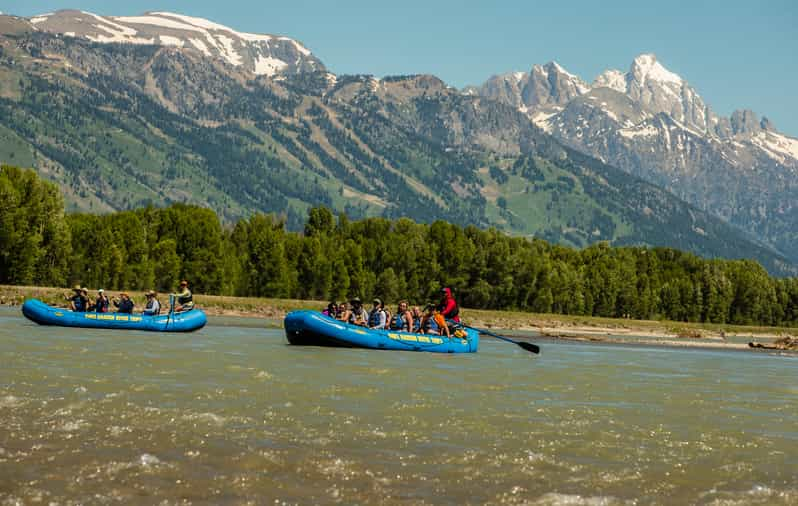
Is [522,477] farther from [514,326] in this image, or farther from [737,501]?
[514,326]

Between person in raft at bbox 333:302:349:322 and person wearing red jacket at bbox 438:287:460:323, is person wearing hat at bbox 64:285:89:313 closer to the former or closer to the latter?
person in raft at bbox 333:302:349:322

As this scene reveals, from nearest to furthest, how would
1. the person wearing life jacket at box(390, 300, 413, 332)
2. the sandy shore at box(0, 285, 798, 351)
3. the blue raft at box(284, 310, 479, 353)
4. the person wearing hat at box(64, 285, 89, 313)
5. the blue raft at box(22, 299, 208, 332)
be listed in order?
the blue raft at box(284, 310, 479, 353) < the person wearing life jacket at box(390, 300, 413, 332) < the blue raft at box(22, 299, 208, 332) < the person wearing hat at box(64, 285, 89, 313) < the sandy shore at box(0, 285, 798, 351)

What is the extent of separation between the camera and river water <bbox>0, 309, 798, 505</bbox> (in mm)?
16219

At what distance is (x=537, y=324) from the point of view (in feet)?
455

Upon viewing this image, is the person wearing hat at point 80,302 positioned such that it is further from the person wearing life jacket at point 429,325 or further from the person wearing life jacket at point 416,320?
the person wearing life jacket at point 429,325

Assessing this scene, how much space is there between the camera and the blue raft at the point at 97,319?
56469mm

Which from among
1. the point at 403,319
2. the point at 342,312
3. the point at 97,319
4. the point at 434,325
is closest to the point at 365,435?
the point at 434,325

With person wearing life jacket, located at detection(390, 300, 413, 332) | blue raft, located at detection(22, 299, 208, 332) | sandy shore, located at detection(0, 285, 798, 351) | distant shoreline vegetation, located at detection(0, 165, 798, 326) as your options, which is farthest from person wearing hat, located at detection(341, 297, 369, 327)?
distant shoreline vegetation, located at detection(0, 165, 798, 326)

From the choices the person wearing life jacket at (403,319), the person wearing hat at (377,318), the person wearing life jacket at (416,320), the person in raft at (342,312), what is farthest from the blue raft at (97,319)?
the person wearing life jacket at (403,319)

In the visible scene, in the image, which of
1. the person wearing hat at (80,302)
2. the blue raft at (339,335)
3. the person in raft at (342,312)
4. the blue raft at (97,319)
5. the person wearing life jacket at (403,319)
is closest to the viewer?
the blue raft at (339,335)

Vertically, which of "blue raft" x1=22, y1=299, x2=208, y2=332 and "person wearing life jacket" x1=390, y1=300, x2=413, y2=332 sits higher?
"person wearing life jacket" x1=390, y1=300, x2=413, y2=332

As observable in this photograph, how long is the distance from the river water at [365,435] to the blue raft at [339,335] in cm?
744

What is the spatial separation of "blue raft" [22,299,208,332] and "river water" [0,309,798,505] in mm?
16625

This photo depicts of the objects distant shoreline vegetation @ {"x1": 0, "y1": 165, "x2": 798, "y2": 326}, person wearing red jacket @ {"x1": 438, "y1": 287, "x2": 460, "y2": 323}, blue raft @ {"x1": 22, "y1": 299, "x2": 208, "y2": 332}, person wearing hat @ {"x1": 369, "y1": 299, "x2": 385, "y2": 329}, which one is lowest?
blue raft @ {"x1": 22, "y1": 299, "x2": 208, "y2": 332}
